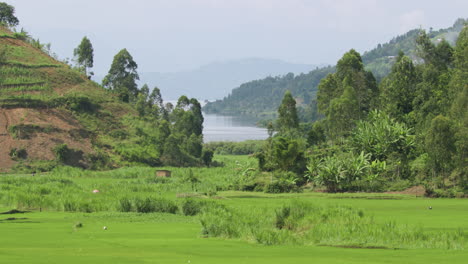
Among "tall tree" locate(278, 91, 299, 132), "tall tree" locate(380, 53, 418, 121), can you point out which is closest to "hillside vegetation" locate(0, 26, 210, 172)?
"tall tree" locate(278, 91, 299, 132)

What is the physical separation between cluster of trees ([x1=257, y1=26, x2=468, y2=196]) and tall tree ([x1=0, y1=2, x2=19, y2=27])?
45.9 metres

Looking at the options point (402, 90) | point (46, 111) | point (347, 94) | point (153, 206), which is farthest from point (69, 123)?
point (153, 206)

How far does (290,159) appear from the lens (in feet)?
143

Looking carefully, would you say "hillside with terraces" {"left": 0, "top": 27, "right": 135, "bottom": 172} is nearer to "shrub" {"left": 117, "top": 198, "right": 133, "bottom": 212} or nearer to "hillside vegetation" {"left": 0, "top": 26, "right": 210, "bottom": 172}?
"hillside vegetation" {"left": 0, "top": 26, "right": 210, "bottom": 172}

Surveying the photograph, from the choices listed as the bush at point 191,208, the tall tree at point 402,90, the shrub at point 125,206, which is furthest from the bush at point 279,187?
the tall tree at point 402,90

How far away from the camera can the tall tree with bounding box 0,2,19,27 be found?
86375 mm

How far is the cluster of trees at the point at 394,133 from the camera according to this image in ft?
125

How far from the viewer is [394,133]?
45.0 m

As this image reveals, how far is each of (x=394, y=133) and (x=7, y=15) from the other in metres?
61.6

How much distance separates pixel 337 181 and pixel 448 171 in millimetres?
6761

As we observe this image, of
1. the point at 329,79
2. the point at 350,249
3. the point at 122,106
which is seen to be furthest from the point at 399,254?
the point at 122,106

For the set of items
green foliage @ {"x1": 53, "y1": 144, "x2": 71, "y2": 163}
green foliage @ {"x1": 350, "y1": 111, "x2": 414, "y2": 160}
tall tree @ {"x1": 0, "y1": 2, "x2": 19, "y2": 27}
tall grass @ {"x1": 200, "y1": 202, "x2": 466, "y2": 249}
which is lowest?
tall grass @ {"x1": 200, "y1": 202, "x2": 466, "y2": 249}

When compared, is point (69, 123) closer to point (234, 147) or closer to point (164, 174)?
point (164, 174)

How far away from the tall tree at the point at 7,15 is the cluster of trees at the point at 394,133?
45.9 meters
